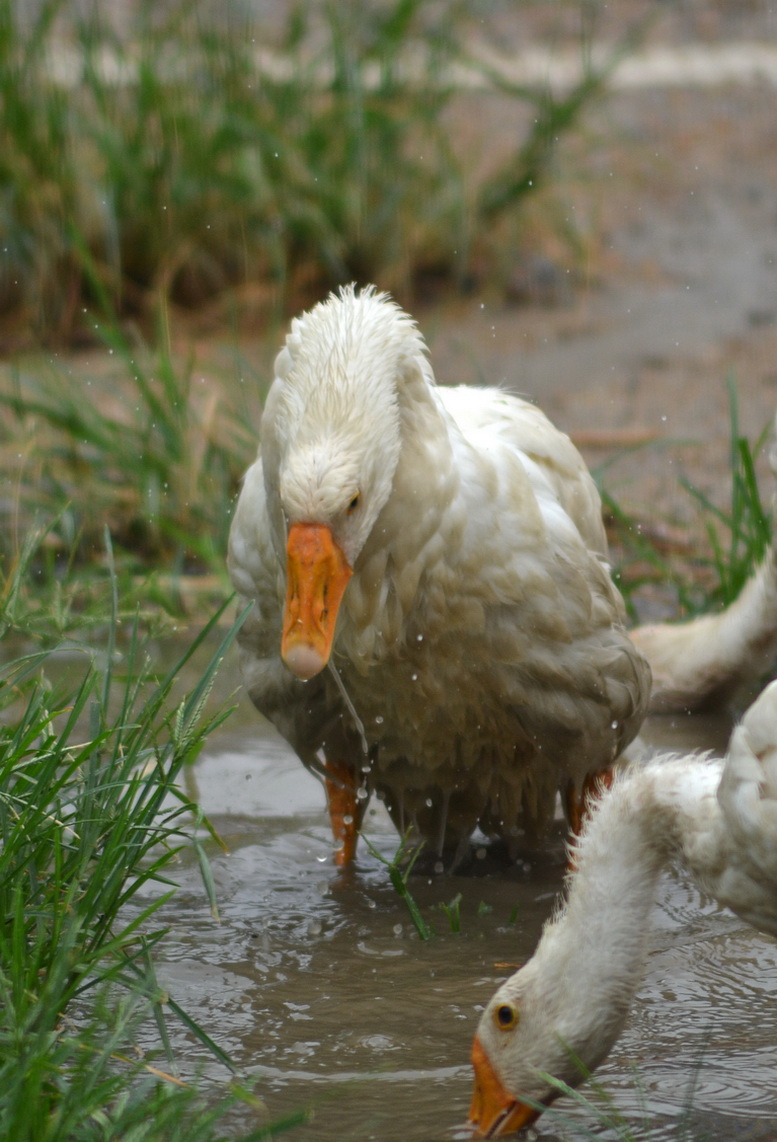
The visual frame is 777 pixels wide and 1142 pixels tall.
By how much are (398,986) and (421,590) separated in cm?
80

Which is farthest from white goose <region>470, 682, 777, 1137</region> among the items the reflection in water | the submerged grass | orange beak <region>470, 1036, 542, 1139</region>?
the submerged grass

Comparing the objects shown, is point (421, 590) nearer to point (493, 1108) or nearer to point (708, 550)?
point (493, 1108)

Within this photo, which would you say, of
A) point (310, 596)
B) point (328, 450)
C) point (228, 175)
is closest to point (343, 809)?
point (310, 596)

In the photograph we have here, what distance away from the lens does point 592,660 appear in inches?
145

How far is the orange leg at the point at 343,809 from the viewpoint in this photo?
3.99 metres

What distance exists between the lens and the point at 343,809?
4.02 m

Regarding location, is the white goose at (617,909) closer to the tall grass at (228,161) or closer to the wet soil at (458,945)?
the wet soil at (458,945)

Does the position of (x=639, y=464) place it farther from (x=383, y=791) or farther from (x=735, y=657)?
(x=383, y=791)

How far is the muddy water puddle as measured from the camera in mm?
2807

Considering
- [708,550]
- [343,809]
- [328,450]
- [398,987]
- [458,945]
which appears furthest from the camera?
[708,550]

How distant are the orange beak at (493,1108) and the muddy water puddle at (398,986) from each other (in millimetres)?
37

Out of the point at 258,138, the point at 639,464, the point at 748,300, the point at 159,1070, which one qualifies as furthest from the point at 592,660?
the point at 748,300

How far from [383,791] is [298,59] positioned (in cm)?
473

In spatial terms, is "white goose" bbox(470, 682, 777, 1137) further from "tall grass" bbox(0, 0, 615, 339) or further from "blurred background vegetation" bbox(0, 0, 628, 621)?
"tall grass" bbox(0, 0, 615, 339)
